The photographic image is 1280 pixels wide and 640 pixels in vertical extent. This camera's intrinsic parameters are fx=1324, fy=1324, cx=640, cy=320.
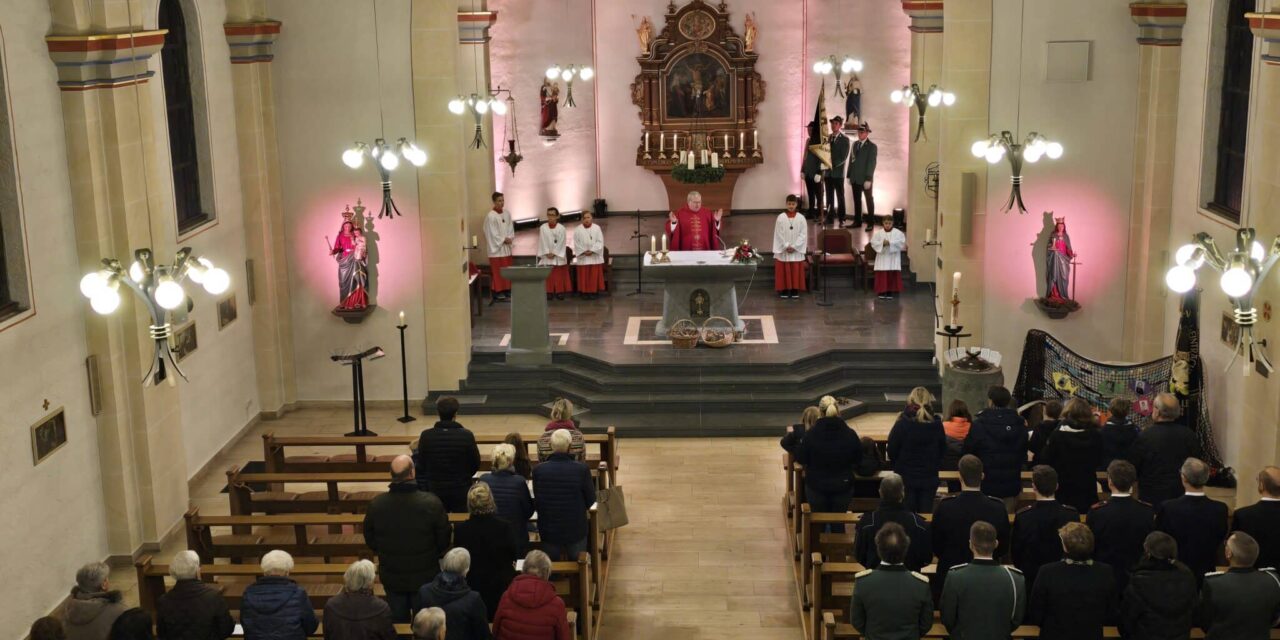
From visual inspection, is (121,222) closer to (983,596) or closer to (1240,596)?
(983,596)

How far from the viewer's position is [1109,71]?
15805 mm

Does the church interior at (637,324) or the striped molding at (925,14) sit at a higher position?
the striped molding at (925,14)

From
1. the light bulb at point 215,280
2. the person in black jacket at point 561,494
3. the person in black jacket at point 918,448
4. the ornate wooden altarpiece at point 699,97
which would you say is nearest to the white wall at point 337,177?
the light bulb at point 215,280

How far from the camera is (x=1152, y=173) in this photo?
15719mm

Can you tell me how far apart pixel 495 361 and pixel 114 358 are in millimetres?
6291

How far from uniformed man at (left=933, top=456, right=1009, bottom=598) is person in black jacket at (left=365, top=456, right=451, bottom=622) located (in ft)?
11.2

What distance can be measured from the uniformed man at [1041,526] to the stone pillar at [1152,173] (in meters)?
7.98

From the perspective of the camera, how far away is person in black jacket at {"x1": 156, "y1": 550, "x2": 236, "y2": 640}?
810 centimetres

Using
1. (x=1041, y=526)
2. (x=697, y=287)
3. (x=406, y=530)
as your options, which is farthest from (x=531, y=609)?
(x=697, y=287)

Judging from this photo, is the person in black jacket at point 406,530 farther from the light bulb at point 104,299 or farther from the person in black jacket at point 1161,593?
the person in black jacket at point 1161,593

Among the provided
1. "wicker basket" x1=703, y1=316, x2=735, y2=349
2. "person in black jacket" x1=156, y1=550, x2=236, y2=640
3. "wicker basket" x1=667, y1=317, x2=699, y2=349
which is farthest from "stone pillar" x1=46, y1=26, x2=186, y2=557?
"wicker basket" x1=703, y1=316, x2=735, y2=349

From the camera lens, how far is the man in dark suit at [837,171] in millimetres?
23656

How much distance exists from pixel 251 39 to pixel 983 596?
1174 cm

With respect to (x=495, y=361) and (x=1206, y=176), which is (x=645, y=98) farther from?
(x=1206, y=176)
